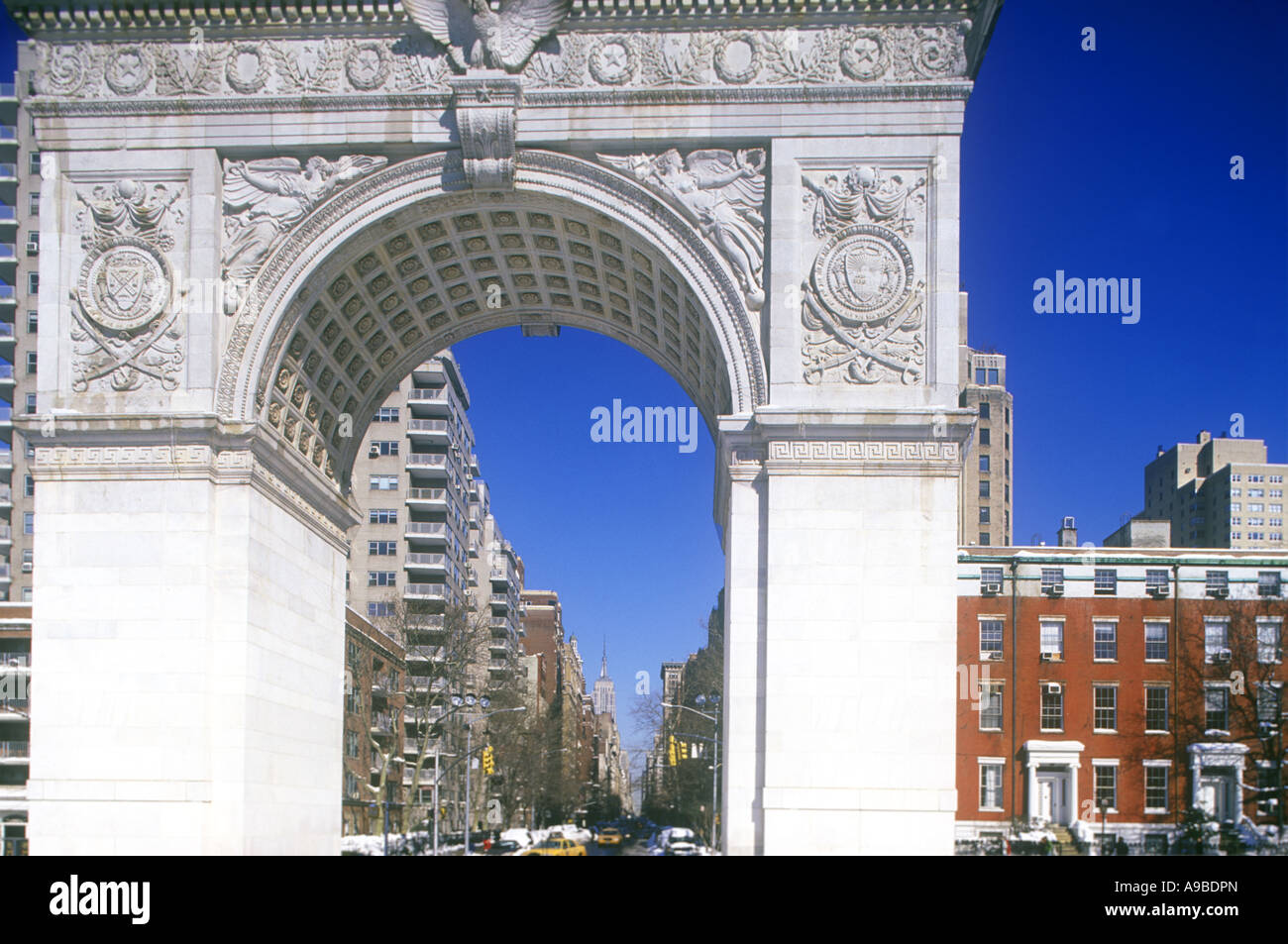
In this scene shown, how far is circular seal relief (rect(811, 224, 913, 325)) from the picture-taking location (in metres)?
28.9

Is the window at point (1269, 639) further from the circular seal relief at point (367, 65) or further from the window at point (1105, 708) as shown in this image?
the circular seal relief at point (367, 65)

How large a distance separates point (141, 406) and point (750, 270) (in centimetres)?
1331

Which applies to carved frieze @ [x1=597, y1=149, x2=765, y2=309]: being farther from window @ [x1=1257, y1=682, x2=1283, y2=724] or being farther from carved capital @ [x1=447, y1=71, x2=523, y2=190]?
window @ [x1=1257, y1=682, x2=1283, y2=724]

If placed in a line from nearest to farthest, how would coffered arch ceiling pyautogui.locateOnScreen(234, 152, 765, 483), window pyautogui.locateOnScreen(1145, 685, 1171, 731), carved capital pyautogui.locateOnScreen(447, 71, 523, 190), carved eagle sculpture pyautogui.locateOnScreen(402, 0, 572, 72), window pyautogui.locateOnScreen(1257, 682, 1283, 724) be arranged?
1. carved capital pyautogui.locateOnScreen(447, 71, 523, 190)
2. carved eagle sculpture pyautogui.locateOnScreen(402, 0, 572, 72)
3. coffered arch ceiling pyautogui.locateOnScreen(234, 152, 765, 483)
4. window pyautogui.locateOnScreen(1257, 682, 1283, 724)
5. window pyautogui.locateOnScreen(1145, 685, 1171, 731)

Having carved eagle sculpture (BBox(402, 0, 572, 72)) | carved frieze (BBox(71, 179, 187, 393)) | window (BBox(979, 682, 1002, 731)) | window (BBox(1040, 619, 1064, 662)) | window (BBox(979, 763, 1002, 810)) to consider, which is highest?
carved eagle sculpture (BBox(402, 0, 572, 72))

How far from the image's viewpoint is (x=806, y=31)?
29625 millimetres

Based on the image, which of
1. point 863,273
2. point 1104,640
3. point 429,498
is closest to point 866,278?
point 863,273

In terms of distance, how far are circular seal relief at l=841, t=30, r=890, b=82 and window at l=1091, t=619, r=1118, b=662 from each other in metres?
37.4

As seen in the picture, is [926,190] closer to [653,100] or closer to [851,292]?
[851,292]

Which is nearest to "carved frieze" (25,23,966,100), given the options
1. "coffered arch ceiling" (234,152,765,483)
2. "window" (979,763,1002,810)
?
"coffered arch ceiling" (234,152,765,483)

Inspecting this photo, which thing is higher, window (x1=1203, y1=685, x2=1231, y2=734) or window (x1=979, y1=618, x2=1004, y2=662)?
window (x1=979, y1=618, x2=1004, y2=662)

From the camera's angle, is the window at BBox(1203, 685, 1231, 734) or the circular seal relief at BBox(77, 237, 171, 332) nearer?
the circular seal relief at BBox(77, 237, 171, 332)

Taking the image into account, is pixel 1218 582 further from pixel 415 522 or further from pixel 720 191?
pixel 415 522
